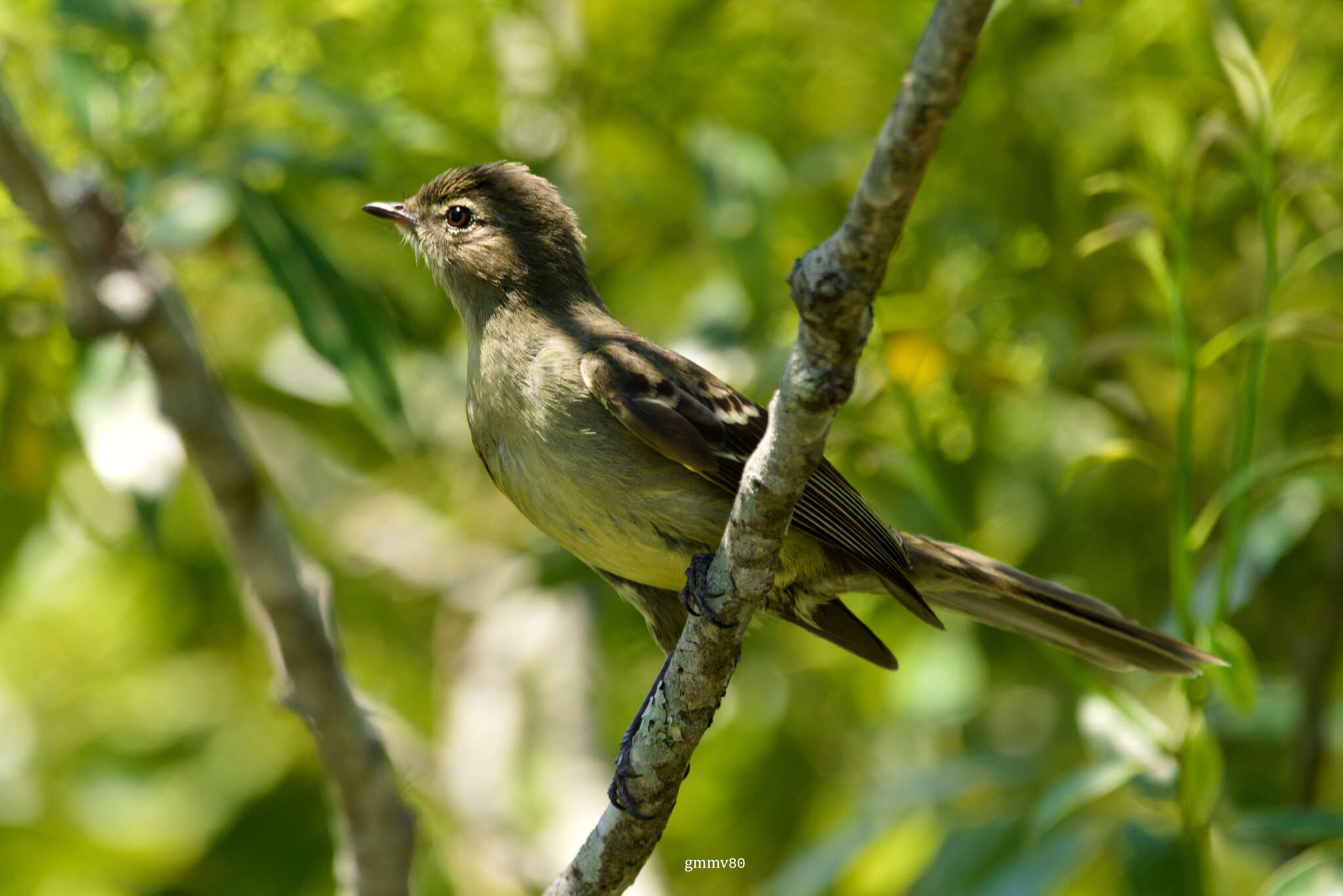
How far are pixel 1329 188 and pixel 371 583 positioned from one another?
4452 mm

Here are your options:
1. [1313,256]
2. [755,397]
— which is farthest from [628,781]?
[1313,256]

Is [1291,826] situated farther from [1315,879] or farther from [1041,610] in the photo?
[1041,610]

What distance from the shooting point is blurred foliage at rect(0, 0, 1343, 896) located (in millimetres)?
3891

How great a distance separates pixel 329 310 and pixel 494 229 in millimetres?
633

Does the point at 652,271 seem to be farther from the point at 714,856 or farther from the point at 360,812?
the point at 360,812

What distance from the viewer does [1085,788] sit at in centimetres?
366

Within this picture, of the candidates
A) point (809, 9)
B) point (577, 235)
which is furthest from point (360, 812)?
point (809, 9)

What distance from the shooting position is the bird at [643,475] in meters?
3.34

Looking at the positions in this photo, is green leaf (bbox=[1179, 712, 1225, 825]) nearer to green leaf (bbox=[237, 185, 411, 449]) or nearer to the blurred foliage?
the blurred foliage

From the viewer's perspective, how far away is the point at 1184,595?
11.4ft

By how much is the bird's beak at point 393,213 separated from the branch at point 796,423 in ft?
7.15

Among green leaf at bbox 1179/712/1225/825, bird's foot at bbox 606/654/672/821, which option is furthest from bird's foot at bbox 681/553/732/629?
green leaf at bbox 1179/712/1225/825

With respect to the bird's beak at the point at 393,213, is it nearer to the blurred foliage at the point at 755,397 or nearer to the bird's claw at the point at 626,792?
the blurred foliage at the point at 755,397

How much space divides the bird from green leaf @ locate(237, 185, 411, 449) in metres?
0.28
